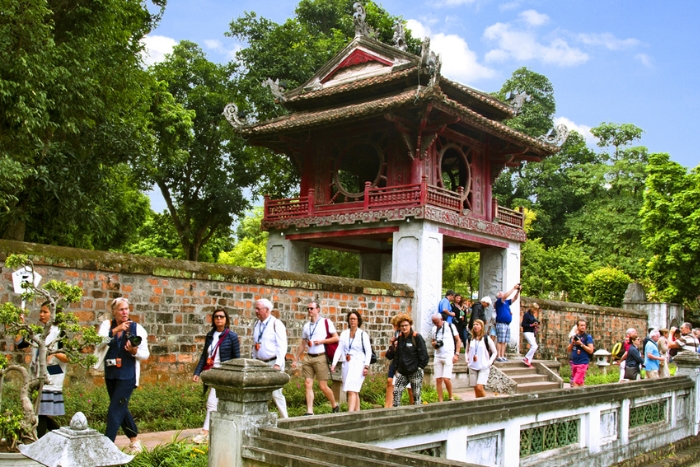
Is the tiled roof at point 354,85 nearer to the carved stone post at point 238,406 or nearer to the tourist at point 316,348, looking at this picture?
the tourist at point 316,348

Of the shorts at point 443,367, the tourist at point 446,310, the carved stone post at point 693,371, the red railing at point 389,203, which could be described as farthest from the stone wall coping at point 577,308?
the shorts at point 443,367

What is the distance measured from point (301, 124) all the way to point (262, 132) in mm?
1439

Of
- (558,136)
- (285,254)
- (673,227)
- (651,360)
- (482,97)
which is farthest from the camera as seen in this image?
(673,227)

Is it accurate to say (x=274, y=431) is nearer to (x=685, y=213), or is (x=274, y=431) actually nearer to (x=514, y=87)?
(x=685, y=213)

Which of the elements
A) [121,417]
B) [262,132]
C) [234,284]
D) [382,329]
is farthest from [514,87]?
[121,417]

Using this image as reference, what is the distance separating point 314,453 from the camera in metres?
4.13

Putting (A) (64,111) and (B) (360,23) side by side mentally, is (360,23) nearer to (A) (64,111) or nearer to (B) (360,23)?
(B) (360,23)

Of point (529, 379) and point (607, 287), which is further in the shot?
point (607, 287)

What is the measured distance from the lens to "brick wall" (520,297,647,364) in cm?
2044

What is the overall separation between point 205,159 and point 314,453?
2241cm

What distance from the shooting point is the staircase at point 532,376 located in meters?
15.7

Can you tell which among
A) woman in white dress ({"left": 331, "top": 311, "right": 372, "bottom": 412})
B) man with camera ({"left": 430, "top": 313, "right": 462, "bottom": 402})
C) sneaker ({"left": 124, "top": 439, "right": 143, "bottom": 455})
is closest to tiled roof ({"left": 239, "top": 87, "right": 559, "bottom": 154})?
man with camera ({"left": 430, "top": 313, "right": 462, "bottom": 402})

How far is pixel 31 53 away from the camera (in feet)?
37.2

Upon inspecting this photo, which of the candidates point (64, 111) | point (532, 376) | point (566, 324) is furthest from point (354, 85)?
→ point (566, 324)
